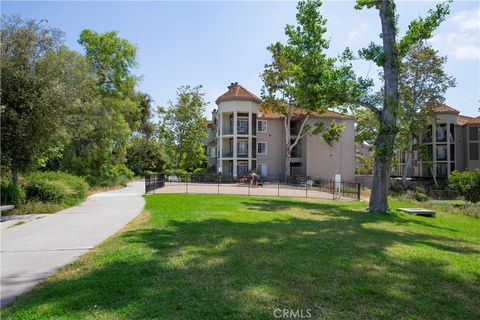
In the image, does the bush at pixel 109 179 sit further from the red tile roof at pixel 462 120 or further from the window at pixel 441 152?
the red tile roof at pixel 462 120

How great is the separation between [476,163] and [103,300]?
176 feet

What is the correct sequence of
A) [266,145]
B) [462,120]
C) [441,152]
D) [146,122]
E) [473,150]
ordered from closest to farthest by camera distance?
[266,145], [473,150], [441,152], [462,120], [146,122]

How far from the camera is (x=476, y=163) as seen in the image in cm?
4725

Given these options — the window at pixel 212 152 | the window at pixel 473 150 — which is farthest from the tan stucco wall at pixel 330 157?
the window at pixel 473 150

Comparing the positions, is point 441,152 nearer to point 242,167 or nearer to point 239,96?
Answer: point 242,167

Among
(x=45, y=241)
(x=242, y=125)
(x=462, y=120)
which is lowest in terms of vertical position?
(x=45, y=241)

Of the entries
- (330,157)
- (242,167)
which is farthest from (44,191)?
(330,157)

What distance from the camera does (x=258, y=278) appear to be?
5.27m

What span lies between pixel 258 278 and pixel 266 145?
41442mm

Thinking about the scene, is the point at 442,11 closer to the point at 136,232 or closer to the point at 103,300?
the point at 136,232

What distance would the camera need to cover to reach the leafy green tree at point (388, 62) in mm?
16375

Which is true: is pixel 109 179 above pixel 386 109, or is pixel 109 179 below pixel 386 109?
below

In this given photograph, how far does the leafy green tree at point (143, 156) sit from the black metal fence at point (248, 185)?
1680cm

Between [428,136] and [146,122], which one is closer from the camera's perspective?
[428,136]
